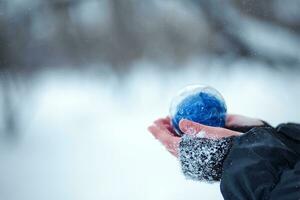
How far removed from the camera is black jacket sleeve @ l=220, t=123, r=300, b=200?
2.31ft

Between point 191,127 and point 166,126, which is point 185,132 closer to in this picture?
point 191,127

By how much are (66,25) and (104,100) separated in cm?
47

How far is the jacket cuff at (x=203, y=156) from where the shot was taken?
83 centimetres

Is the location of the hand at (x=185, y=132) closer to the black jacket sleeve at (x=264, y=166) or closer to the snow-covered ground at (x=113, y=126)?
the black jacket sleeve at (x=264, y=166)

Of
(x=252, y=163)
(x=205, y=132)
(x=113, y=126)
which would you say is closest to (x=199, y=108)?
(x=205, y=132)

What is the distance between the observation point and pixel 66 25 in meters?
2.42

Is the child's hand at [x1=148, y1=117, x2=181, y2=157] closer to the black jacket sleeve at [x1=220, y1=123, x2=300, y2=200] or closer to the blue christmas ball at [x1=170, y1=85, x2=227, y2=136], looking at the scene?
the blue christmas ball at [x1=170, y1=85, x2=227, y2=136]

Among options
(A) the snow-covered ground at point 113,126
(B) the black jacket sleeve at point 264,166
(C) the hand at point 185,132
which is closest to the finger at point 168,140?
(C) the hand at point 185,132

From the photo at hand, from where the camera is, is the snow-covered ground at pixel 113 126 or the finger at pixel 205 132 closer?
the finger at pixel 205 132

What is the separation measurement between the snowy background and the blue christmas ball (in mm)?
756

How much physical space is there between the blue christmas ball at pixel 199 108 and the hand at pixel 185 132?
36mm

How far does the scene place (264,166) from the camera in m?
0.74

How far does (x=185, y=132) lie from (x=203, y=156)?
0.06m

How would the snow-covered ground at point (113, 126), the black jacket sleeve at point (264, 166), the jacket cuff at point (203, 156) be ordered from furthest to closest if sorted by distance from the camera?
1. the snow-covered ground at point (113, 126)
2. the jacket cuff at point (203, 156)
3. the black jacket sleeve at point (264, 166)
